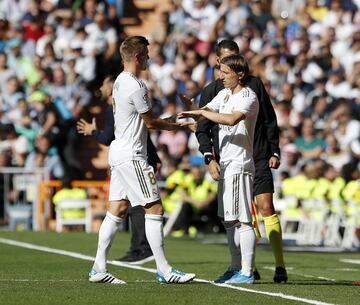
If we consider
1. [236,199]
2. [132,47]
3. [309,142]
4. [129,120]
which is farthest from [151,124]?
[309,142]

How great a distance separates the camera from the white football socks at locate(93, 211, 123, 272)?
10711 mm

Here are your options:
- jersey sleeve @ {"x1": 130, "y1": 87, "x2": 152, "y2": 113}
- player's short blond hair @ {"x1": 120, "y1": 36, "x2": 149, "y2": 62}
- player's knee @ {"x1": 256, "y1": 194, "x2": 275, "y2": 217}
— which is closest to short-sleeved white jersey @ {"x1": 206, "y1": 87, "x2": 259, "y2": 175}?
player's knee @ {"x1": 256, "y1": 194, "x2": 275, "y2": 217}

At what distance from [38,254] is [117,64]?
1045 centimetres

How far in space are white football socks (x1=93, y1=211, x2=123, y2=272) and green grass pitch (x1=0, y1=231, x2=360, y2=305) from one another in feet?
0.68

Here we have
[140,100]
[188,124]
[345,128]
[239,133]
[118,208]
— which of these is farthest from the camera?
[345,128]

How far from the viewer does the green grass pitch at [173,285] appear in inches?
376

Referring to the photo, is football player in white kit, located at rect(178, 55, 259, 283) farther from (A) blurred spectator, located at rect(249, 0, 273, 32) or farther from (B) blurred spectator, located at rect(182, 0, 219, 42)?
(A) blurred spectator, located at rect(249, 0, 273, 32)

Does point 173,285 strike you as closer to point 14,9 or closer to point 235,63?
point 235,63

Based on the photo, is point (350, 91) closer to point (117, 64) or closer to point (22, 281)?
point (117, 64)

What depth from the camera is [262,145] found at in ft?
38.8

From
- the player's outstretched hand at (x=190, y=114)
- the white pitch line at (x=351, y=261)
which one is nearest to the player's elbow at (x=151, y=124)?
the player's outstretched hand at (x=190, y=114)

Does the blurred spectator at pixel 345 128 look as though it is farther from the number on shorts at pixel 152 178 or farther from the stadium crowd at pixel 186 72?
the number on shorts at pixel 152 178

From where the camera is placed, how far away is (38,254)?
15055mm

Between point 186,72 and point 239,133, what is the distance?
1416cm
